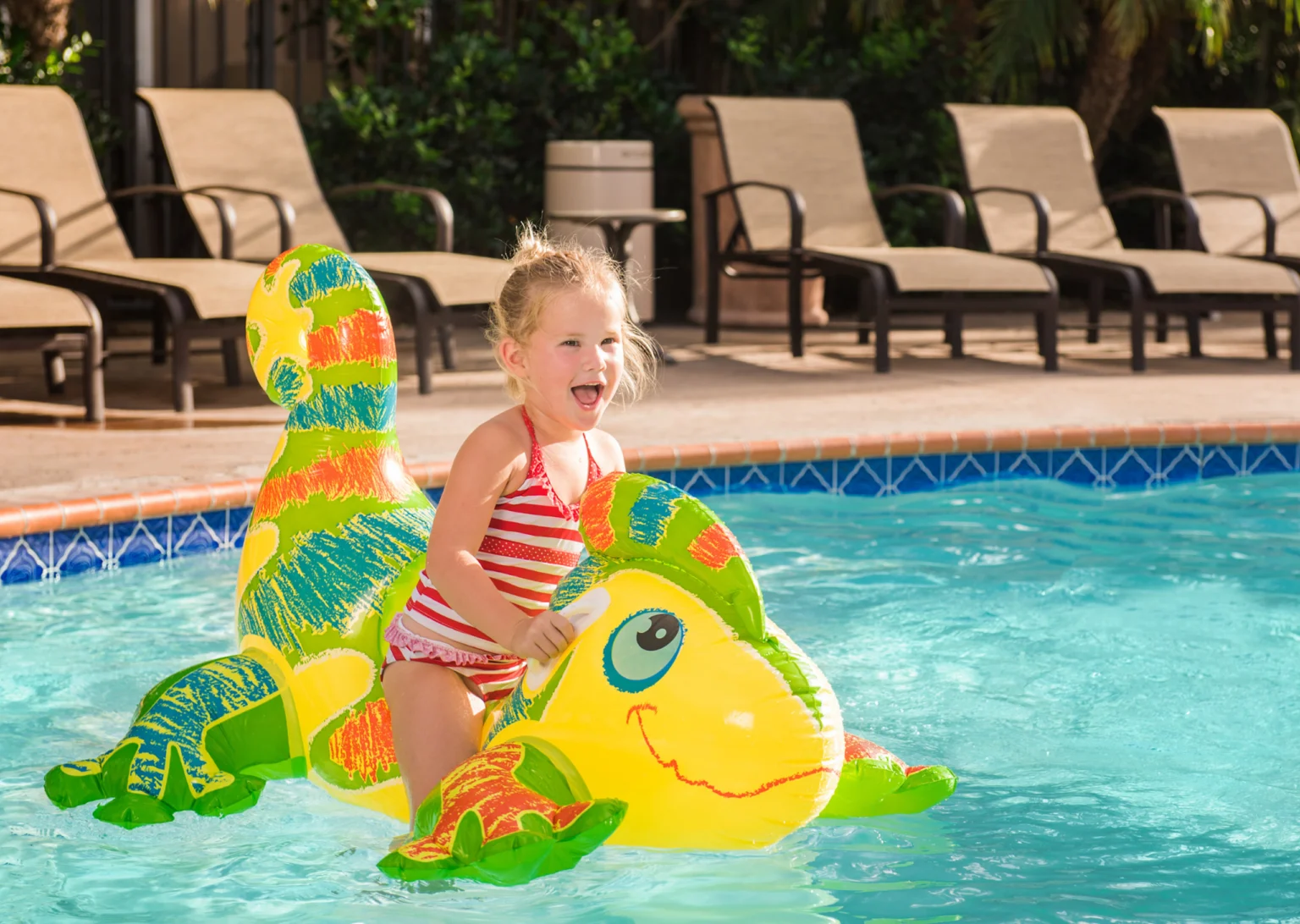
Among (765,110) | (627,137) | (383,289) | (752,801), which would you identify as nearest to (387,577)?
(752,801)

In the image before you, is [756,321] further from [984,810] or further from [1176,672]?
[984,810]

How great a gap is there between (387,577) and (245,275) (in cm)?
397

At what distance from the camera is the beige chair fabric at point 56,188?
681cm

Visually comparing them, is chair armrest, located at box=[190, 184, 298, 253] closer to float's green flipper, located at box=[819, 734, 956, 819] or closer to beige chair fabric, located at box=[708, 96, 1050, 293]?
beige chair fabric, located at box=[708, 96, 1050, 293]

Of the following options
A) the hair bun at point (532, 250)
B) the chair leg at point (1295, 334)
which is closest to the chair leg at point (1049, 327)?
the chair leg at point (1295, 334)

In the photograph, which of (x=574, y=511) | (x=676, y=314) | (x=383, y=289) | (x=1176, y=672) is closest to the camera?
(x=574, y=511)

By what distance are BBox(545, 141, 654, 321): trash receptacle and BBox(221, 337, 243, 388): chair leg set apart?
7.82 feet

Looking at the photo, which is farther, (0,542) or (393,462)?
(0,542)

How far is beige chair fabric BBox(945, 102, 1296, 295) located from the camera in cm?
874

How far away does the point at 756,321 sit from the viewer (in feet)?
31.8

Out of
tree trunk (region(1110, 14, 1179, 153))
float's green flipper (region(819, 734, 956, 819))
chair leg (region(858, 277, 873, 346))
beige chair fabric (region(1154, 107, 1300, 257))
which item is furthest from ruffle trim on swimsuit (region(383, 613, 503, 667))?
tree trunk (region(1110, 14, 1179, 153))

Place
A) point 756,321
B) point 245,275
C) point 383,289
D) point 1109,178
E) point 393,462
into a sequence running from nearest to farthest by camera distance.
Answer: point 393,462 < point 245,275 < point 383,289 < point 756,321 < point 1109,178

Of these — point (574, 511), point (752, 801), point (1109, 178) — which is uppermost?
point (1109, 178)

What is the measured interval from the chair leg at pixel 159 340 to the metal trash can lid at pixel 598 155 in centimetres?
225
